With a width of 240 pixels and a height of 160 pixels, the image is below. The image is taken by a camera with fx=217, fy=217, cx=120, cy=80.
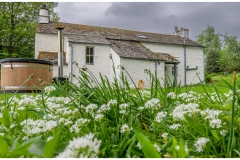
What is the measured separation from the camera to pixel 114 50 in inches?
606

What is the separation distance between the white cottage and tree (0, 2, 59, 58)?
562 centimetres

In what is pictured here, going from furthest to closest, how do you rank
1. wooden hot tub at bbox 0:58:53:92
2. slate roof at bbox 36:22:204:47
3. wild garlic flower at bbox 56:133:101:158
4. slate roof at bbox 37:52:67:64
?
slate roof at bbox 36:22:204:47 < slate roof at bbox 37:52:67:64 < wooden hot tub at bbox 0:58:53:92 < wild garlic flower at bbox 56:133:101:158

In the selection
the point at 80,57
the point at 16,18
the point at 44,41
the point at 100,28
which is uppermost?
the point at 16,18

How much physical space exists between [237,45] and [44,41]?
78.2 feet

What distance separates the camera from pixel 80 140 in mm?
469

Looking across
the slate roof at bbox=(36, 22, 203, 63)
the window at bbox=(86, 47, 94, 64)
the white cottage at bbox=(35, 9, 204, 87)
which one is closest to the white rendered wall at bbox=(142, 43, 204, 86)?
the white cottage at bbox=(35, 9, 204, 87)

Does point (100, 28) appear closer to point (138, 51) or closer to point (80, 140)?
point (138, 51)

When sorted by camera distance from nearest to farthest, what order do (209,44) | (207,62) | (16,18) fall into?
(16,18)
(207,62)
(209,44)

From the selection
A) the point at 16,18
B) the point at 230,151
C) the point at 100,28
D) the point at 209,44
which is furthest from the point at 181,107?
the point at 209,44

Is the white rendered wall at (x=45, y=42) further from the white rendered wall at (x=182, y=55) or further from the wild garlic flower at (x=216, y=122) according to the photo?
the wild garlic flower at (x=216, y=122)

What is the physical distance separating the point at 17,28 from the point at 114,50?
11.8m

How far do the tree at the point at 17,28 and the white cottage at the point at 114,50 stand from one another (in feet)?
18.4

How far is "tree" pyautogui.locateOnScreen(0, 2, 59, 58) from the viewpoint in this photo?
21.7m

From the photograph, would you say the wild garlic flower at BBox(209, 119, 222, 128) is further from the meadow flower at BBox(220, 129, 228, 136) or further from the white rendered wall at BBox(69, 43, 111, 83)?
the white rendered wall at BBox(69, 43, 111, 83)
